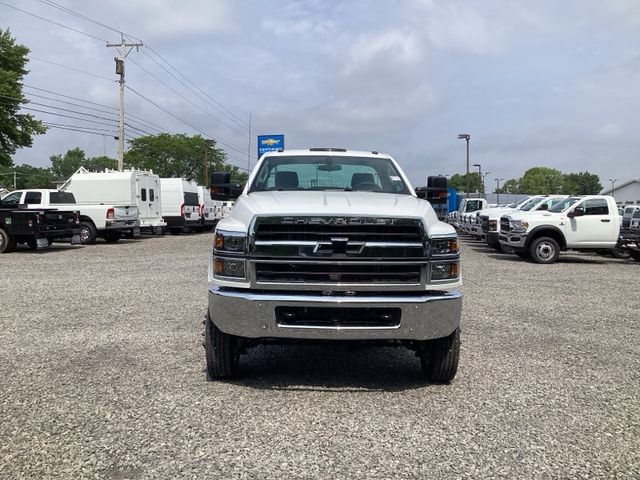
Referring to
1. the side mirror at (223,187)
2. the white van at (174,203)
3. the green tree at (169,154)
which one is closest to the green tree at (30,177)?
the green tree at (169,154)

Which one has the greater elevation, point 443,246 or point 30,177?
point 30,177

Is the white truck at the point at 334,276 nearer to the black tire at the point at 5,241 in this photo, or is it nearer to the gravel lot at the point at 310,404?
the gravel lot at the point at 310,404

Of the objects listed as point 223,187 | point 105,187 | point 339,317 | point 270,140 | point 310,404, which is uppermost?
point 270,140

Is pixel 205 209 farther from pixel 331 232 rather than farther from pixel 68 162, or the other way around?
pixel 68 162

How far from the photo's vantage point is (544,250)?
16.0m

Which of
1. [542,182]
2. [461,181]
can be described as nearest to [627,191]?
[542,182]

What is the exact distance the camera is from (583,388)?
4.85 m

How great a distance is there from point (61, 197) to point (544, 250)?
1573cm

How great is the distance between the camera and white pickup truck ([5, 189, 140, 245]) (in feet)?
66.1

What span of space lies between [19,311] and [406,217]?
6.10 meters

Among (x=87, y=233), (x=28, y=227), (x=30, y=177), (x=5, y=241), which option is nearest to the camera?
(x=28, y=227)

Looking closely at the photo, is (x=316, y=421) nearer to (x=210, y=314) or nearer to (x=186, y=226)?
(x=210, y=314)

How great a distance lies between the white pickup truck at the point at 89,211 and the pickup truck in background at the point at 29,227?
252cm

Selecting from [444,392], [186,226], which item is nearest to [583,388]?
[444,392]
